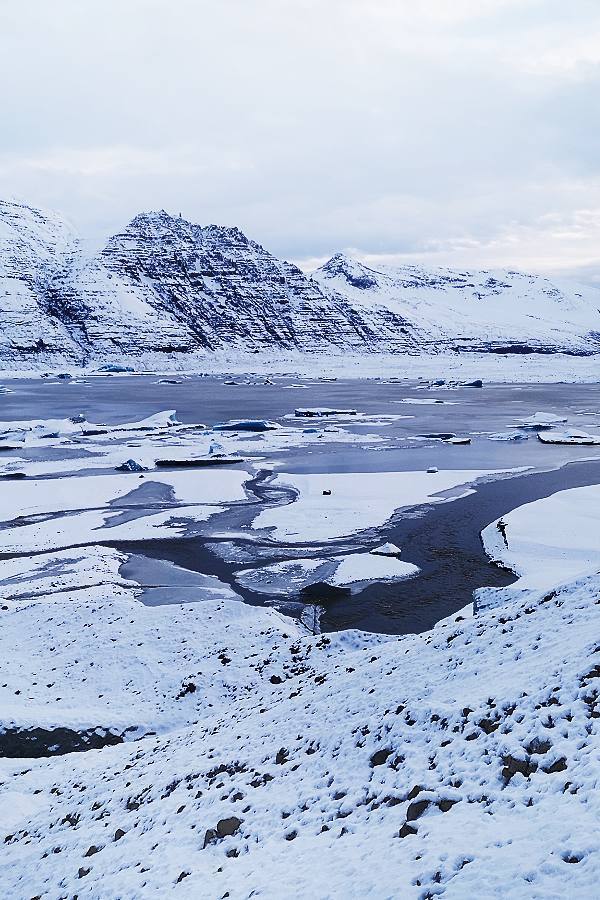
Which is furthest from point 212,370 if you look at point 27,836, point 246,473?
point 27,836

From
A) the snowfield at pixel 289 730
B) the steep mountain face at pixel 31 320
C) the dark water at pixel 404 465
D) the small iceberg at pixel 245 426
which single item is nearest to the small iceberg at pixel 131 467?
the dark water at pixel 404 465

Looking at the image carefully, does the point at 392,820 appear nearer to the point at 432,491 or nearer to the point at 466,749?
the point at 466,749

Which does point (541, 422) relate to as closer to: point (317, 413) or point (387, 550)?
point (317, 413)

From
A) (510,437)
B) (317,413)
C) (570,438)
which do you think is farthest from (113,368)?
(570,438)

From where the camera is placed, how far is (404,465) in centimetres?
3738

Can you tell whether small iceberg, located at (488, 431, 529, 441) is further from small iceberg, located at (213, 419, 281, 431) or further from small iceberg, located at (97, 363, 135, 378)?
small iceberg, located at (97, 363, 135, 378)

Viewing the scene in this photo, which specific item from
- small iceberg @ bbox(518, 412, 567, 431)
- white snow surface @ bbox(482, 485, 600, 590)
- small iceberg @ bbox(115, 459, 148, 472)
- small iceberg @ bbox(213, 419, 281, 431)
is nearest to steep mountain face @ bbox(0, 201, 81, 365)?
small iceberg @ bbox(213, 419, 281, 431)

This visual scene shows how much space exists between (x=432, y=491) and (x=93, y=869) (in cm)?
2342

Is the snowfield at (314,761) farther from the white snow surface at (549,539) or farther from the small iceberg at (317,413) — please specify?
the small iceberg at (317,413)

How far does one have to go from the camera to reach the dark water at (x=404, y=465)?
18.8 meters

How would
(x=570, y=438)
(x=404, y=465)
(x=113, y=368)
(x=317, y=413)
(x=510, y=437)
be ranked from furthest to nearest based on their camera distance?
(x=113, y=368) → (x=317, y=413) → (x=510, y=437) → (x=570, y=438) → (x=404, y=465)

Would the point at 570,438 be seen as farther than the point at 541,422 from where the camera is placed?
No

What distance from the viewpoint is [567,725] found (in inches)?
305

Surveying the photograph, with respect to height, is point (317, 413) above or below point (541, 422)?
above
